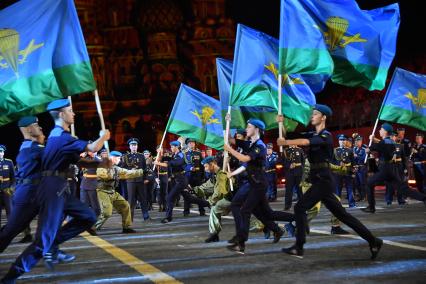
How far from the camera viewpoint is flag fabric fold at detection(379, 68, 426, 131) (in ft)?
54.7

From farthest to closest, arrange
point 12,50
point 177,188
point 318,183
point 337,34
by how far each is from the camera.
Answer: point 177,188
point 337,34
point 12,50
point 318,183

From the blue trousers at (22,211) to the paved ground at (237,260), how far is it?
65 cm

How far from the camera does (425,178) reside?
22859 millimetres

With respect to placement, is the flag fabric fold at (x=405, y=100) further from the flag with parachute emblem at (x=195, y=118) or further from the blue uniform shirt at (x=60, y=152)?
the blue uniform shirt at (x=60, y=152)

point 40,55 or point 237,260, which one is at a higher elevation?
point 40,55

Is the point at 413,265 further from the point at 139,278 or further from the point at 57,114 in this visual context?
the point at 57,114

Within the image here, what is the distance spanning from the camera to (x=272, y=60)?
1495cm

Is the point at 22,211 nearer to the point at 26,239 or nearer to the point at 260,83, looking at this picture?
the point at 26,239

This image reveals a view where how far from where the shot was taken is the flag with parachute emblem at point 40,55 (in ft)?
34.4

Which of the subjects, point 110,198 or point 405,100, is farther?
point 405,100

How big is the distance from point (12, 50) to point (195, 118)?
8.11 meters

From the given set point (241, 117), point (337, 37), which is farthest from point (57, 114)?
point (241, 117)

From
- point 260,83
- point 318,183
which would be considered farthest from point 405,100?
point 318,183

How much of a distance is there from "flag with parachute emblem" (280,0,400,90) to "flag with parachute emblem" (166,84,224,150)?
6145 millimetres
